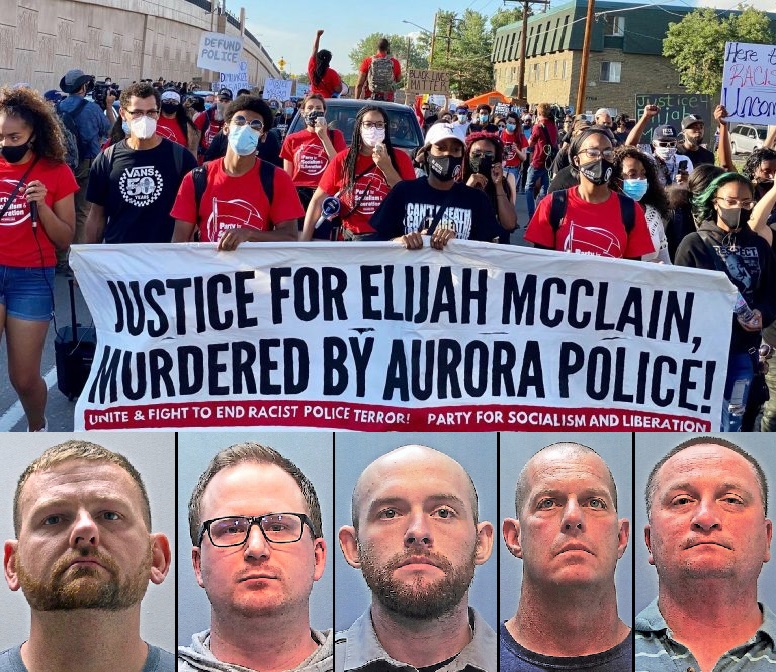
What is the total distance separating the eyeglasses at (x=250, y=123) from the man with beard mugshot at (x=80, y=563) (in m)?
3.05

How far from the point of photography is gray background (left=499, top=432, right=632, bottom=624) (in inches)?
134

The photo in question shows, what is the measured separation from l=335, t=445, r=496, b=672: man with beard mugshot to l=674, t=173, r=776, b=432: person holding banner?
2.56 metres

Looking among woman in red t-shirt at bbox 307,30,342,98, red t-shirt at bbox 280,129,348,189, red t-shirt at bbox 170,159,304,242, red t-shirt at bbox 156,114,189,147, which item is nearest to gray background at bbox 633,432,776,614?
red t-shirt at bbox 170,159,304,242

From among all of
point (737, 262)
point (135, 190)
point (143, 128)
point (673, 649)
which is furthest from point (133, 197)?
point (673, 649)

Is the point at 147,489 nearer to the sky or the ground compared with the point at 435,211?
nearer to the ground

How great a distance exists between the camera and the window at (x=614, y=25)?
73000 millimetres

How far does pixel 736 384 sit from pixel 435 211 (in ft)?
5.58

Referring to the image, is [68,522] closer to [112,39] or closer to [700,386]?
[700,386]

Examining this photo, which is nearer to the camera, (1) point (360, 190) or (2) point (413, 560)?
(2) point (413, 560)

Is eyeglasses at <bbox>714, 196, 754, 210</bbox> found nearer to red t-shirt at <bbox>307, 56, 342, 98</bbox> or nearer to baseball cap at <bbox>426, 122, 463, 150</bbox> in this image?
baseball cap at <bbox>426, 122, 463, 150</bbox>

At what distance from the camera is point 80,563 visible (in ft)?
10.4

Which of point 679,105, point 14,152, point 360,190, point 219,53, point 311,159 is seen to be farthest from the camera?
point 219,53

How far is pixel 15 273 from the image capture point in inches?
217

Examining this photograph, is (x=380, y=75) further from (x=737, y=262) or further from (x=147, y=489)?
(x=147, y=489)
